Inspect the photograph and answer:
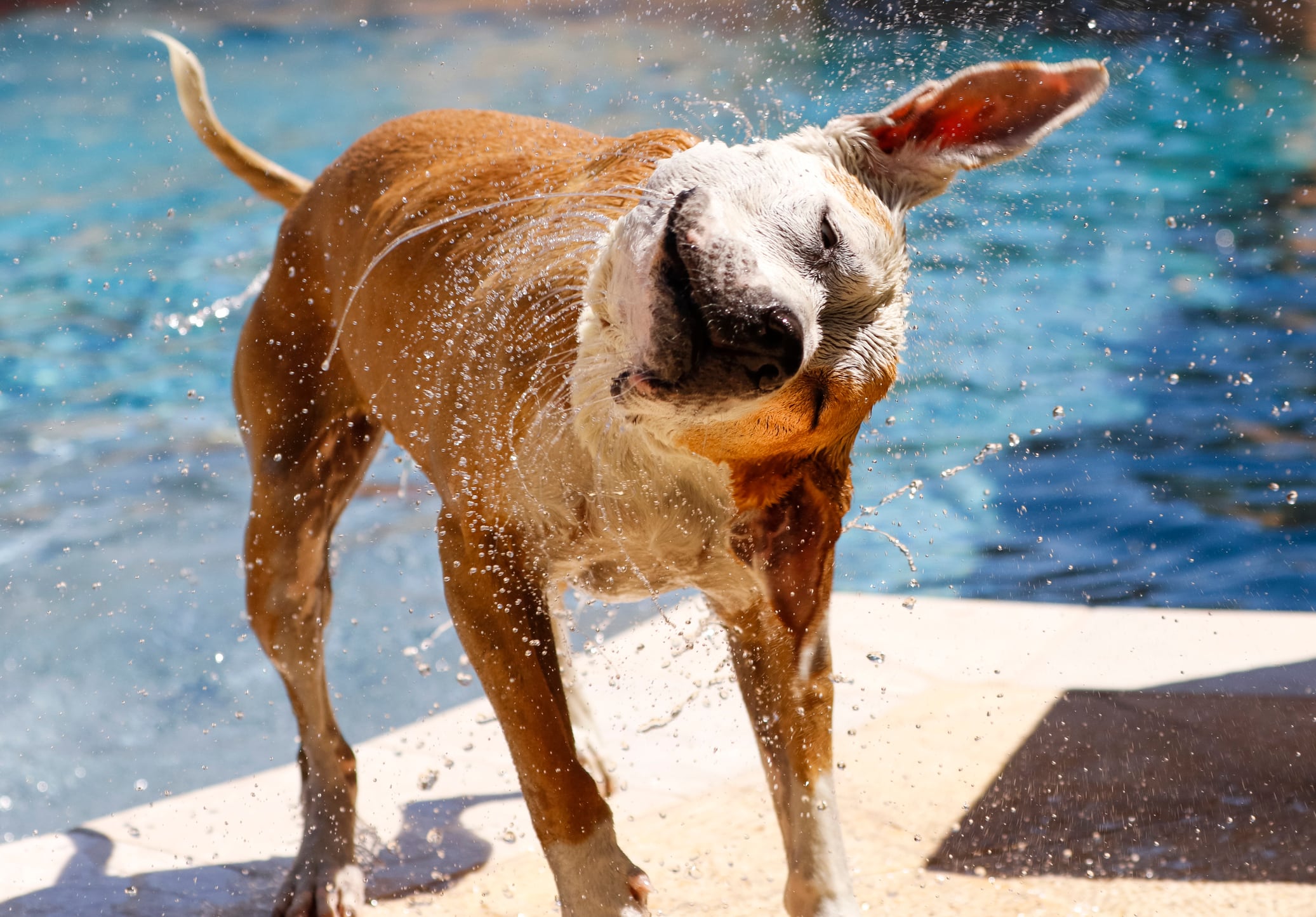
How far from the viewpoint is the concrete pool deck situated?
3.10 meters

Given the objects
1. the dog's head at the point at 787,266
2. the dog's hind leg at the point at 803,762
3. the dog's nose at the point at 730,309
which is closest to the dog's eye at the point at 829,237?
the dog's head at the point at 787,266

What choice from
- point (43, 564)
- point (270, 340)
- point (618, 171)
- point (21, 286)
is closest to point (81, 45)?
point (21, 286)

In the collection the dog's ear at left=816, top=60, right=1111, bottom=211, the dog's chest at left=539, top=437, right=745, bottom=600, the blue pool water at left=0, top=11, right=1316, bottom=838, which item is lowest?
the blue pool water at left=0, top=11, right=1316, bottom=838

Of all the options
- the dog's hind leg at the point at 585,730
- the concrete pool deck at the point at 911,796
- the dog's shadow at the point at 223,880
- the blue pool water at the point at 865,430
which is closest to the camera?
the concrete pool deck at the point at 911,796

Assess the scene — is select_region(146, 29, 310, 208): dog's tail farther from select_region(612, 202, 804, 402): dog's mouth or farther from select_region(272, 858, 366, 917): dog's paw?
select_region(612, 202, 804, 402): dog's mouth

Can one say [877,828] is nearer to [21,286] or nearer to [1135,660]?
[1135,660]

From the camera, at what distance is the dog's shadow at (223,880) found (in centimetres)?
325

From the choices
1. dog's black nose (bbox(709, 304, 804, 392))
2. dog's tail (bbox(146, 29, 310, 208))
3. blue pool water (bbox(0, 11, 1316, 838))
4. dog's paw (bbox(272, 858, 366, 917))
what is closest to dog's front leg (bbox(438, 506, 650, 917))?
blue pool water (bbox(0, 11, 1316, 838))

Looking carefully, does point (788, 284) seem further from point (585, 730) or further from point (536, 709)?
point (585, 730)

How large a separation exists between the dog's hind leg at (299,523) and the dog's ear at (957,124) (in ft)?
5.81

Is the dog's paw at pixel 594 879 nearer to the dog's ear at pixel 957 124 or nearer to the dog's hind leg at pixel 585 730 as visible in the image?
the dog's ear at pixel 957 124

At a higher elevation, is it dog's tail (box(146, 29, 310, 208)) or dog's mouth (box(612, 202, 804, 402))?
dog's mouth (box(612, 202, 804, 402))

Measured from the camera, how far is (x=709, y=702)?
4.38m

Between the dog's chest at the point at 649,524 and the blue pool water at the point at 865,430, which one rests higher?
the dog's chest at the point at 649,524
